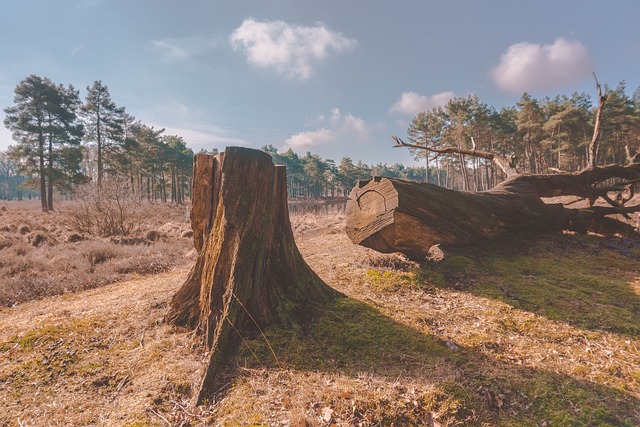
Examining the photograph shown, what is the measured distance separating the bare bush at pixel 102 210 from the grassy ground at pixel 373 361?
38.4ft

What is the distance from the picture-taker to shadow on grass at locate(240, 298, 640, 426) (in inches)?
85.2

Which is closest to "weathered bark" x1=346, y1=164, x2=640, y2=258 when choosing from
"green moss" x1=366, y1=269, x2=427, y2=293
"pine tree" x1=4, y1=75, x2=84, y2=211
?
"green moss" x1=366, y1=269, x2=427, y2=293

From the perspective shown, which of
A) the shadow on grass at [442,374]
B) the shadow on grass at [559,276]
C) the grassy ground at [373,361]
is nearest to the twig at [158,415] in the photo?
the grassy ground at [373,361]

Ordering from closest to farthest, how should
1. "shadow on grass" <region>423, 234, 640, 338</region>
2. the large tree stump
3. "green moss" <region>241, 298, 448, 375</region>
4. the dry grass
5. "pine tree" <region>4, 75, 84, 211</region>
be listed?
"green moss" <region>241, 298, 448, 375</region> → the large tree stump → "shadow on grass" <region>423, 234, 640, 338</region> → the dry grass → "pine tree" <region>4, 75, 84, 211</region>

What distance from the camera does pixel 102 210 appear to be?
14.4m

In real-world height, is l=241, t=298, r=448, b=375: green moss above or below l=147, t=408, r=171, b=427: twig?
above

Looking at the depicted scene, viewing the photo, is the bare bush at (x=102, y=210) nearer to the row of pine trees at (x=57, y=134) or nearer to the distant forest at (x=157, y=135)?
the distant forest at (x=157, y=135)

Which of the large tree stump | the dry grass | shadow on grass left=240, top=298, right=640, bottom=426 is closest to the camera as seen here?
shadow on grass left=240, top=298, right=640, bottom=426

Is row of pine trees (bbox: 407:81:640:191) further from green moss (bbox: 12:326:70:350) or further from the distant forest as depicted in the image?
green moss (bbox: 12:326:70:350)

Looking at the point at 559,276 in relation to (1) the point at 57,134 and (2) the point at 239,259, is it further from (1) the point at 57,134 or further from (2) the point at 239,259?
(1) the point at 57,134

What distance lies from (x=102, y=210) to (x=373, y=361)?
1615 cm

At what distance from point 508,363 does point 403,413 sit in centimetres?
139

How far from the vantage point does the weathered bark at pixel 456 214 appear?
461 centimetres

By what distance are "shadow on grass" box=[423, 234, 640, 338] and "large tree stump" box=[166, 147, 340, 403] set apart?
102 inches
